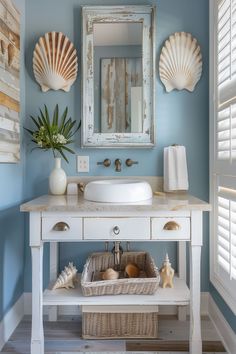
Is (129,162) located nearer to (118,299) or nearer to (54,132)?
(54,132)

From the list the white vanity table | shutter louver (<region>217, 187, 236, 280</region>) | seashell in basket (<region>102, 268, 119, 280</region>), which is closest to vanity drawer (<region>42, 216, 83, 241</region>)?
the white vanity table

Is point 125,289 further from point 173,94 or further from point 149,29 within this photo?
point 149,29

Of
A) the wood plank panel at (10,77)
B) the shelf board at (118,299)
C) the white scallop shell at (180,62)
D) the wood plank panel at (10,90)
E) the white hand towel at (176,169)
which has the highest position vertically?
the white scallop shell at (180,62)

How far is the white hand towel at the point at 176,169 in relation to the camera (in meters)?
2.06

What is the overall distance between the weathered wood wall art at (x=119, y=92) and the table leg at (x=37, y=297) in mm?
931

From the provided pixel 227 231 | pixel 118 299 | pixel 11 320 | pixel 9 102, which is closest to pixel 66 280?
pixel 118 299

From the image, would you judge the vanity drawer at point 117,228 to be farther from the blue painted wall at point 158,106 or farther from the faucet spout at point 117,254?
the blue painted wall at point 158,106

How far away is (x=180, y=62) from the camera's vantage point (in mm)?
2107

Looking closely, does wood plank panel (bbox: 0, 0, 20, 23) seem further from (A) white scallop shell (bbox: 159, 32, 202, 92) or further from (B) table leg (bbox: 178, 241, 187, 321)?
(B) table leg (bbox: 178, 241, 187, 321)

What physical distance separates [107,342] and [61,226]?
776mm

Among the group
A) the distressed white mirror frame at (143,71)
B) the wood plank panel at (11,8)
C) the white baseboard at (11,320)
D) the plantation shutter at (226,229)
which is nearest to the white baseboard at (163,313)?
the white baseboard at (11,320)

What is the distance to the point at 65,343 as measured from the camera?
1.84 meters

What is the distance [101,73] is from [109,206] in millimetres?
1014

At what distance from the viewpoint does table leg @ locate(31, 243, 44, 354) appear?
1.63 meters
